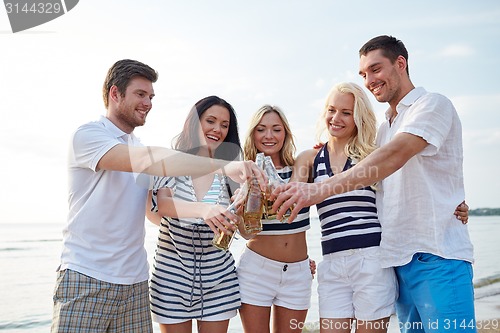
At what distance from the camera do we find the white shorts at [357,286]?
339 cm

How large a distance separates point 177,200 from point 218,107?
0.84m

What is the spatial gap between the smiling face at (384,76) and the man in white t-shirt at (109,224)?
1.07 metres

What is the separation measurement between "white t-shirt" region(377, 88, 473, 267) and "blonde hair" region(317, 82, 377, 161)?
0.43 metres

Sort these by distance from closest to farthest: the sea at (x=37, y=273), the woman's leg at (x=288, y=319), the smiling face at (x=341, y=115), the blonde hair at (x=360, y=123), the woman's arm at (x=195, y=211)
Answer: the woman's arm at (x=195, y=211)
the blonde hair at (x=360, y=123)
the smiling face at (x=341, y=115)
the woman's leg at (x=288, y=319)
the sea at (x=37, y=273)

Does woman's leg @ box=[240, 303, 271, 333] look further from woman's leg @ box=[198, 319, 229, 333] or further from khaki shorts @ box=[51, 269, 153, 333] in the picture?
khaki shorts @ box=[51, 269, 153, 333]

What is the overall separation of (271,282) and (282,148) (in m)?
1.10

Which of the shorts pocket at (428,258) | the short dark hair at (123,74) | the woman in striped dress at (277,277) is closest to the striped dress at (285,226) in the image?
the woman in striped dress at (277,277)

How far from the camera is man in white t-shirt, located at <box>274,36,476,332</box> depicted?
3055 millimetres

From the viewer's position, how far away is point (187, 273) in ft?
11.5

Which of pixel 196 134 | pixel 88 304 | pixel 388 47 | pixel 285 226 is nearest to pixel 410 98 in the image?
pixel 388 47

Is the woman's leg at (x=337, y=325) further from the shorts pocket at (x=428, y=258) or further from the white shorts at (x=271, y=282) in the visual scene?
the shorts pocket at (x=428, y=258)

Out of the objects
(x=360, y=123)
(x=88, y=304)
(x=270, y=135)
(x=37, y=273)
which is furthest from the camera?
(x=37, y=273)

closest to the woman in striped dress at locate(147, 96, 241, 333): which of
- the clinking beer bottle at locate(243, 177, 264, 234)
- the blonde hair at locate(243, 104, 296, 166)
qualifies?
the clinking beer bottle at locate(243, 177, 264, 234)

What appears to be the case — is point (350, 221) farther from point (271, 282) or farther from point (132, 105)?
point (132, 105)
